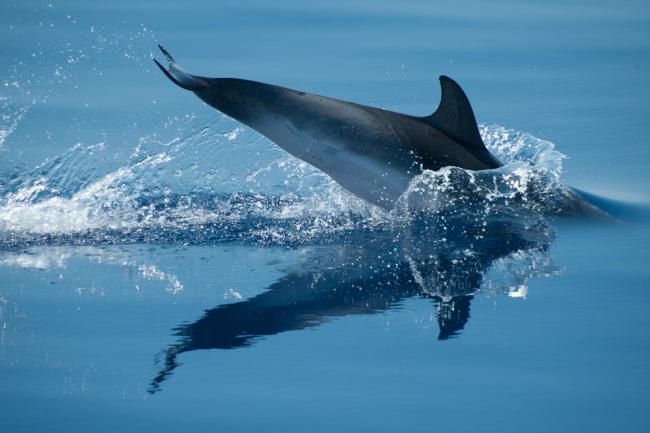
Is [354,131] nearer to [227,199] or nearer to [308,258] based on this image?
[227,199]

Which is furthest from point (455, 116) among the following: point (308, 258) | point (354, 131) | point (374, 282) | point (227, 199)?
point (374, 282)

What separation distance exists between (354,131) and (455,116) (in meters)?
0.87

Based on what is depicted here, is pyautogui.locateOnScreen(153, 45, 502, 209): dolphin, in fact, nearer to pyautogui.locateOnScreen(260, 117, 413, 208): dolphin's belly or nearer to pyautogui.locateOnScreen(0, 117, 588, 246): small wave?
pyautogui.locateOnScreen(260, 117, 413, 208): dolphin's belly

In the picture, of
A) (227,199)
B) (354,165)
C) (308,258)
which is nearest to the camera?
(308,258)

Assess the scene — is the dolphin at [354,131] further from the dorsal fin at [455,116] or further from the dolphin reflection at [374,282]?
the dolphin reflection at [374,282]

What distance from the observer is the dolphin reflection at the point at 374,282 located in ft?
22.6

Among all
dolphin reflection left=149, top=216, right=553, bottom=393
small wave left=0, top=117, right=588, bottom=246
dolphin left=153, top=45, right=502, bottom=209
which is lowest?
dolphin reflection left=149, top=216, right=553, bottom=393

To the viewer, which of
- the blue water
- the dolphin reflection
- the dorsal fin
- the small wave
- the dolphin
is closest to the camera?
the blue water

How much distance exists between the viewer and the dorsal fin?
9.92 metres

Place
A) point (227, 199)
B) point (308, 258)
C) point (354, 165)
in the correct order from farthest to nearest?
1. point (227, 199)
2. point (354, 165)
3. point (308, 258)

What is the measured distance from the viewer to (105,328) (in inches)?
277

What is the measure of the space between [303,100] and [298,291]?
257cm

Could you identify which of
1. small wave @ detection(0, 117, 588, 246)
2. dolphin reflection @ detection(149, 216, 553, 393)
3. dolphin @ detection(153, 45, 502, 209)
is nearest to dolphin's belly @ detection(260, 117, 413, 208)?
dolphin @ detection(153, 45, 502, 209)

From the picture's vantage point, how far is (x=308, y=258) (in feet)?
28.0
